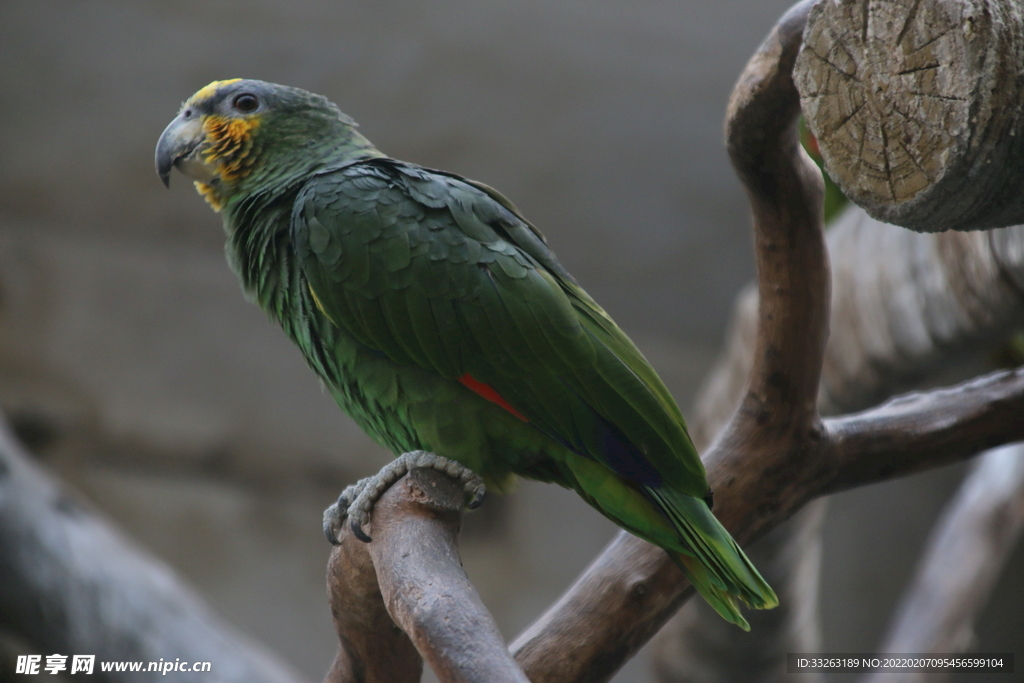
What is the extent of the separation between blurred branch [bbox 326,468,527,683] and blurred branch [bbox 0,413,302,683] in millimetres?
1107

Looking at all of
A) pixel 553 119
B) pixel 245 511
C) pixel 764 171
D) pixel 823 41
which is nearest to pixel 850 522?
pixel 553 119

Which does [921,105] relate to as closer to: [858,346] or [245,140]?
[245,140]

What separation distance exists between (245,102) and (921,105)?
52.3 inches

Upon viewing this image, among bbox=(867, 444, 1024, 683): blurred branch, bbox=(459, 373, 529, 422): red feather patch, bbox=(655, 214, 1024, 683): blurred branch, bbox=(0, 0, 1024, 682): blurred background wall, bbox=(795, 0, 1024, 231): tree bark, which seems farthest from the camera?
bbox=(0, 0, 1024, 682): blurred background wall

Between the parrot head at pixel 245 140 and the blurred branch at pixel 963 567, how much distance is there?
2.64 meters

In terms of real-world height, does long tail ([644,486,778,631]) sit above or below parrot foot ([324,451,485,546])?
below

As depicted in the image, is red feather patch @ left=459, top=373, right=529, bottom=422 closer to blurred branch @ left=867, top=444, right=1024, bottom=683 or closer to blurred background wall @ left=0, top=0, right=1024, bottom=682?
blurred branch @ left=867, top=444, right=1024, bottom=683

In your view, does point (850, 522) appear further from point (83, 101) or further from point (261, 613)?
point (83, 101)

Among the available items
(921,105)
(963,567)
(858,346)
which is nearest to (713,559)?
(921,105)

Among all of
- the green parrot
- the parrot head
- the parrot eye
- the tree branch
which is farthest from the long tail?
the parrot eye

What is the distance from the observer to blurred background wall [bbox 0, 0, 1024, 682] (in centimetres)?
351

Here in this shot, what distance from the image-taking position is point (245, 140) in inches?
68.5

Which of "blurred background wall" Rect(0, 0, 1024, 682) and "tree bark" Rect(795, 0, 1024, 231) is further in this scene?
"blurred background wall" Rect(0, 0, 1024, 682)

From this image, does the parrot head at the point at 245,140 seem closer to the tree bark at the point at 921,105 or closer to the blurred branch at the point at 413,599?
the blurred branch at the point at 413,599
